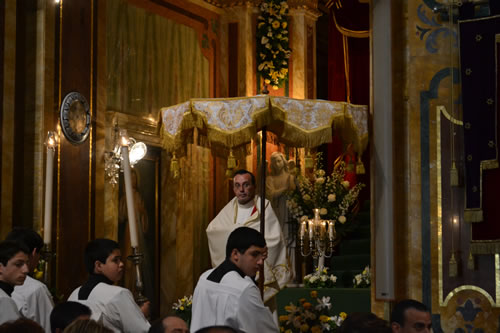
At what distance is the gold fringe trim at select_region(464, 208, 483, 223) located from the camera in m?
7.34

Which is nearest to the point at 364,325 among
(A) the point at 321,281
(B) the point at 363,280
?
(B) the point at 363,280

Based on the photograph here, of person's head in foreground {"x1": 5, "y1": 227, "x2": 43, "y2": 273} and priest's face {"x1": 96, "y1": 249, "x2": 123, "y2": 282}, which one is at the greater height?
person's head in foreground {"x1": 5, "y1": 227, "x2": 43, "y2": 273}

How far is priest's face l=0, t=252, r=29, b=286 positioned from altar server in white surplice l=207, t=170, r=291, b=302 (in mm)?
2830

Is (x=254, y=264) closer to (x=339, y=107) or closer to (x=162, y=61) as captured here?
(x=339, y=107)

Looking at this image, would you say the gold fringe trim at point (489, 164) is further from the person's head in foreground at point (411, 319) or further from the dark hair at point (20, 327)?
the dark hair at point (20, 327)

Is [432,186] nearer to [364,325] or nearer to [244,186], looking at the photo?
[244,186]

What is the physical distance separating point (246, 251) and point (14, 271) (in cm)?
137

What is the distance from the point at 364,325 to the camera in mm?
3936

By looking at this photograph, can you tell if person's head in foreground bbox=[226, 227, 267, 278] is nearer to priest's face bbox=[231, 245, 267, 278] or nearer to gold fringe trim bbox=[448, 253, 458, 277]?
priest's face bbox=[231, 245, 267, 278]

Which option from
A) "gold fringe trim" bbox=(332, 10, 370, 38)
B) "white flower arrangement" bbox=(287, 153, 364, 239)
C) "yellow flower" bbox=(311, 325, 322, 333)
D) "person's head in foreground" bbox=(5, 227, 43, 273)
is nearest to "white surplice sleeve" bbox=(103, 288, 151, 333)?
"person's head in foreground" bbox=(5, 227, 43, 273)

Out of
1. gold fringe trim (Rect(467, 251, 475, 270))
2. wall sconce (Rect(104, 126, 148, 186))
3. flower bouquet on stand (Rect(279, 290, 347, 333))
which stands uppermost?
wall sconce (Rect(104, 126, 148, 186))

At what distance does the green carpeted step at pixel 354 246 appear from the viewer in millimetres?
12009

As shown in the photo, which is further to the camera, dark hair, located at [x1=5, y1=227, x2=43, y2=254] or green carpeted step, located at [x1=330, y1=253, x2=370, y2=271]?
green carpeted step, located at [x1=330, y1=253, x2=370, y2=271]

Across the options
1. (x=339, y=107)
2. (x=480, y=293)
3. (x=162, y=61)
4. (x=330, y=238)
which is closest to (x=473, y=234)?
(x=480, y=293)
